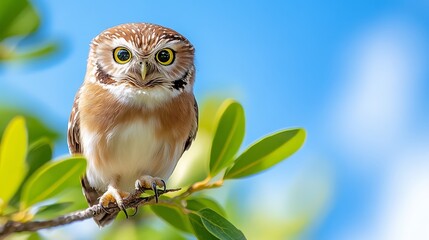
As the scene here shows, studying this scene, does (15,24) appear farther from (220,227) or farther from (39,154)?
(220,227)

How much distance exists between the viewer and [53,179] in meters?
2.21

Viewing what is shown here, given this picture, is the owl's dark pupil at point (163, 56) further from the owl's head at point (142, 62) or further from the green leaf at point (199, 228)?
the green leaf at point (199, 228)

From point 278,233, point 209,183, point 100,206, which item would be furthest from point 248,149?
point 278,233

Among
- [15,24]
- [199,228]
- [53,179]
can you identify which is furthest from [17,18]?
[199,228]

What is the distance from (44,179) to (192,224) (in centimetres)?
59

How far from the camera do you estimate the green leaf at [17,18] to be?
289 centimetres

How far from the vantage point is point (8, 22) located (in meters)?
2.91

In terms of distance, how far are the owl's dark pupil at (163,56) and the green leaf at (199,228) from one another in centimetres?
76

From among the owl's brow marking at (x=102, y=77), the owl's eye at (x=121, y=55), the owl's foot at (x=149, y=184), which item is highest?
the owl's eye at (x=121, y=55)

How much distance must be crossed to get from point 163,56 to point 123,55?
174 mm

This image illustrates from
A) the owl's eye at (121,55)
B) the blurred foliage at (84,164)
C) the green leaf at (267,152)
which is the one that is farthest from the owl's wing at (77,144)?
the green leaf at (267,152)

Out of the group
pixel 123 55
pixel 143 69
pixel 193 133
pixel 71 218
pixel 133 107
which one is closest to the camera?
pixel 71 218

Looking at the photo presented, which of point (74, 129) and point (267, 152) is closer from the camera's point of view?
point (267, 152)

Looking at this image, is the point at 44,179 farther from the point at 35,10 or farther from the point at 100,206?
the point at 35,10
